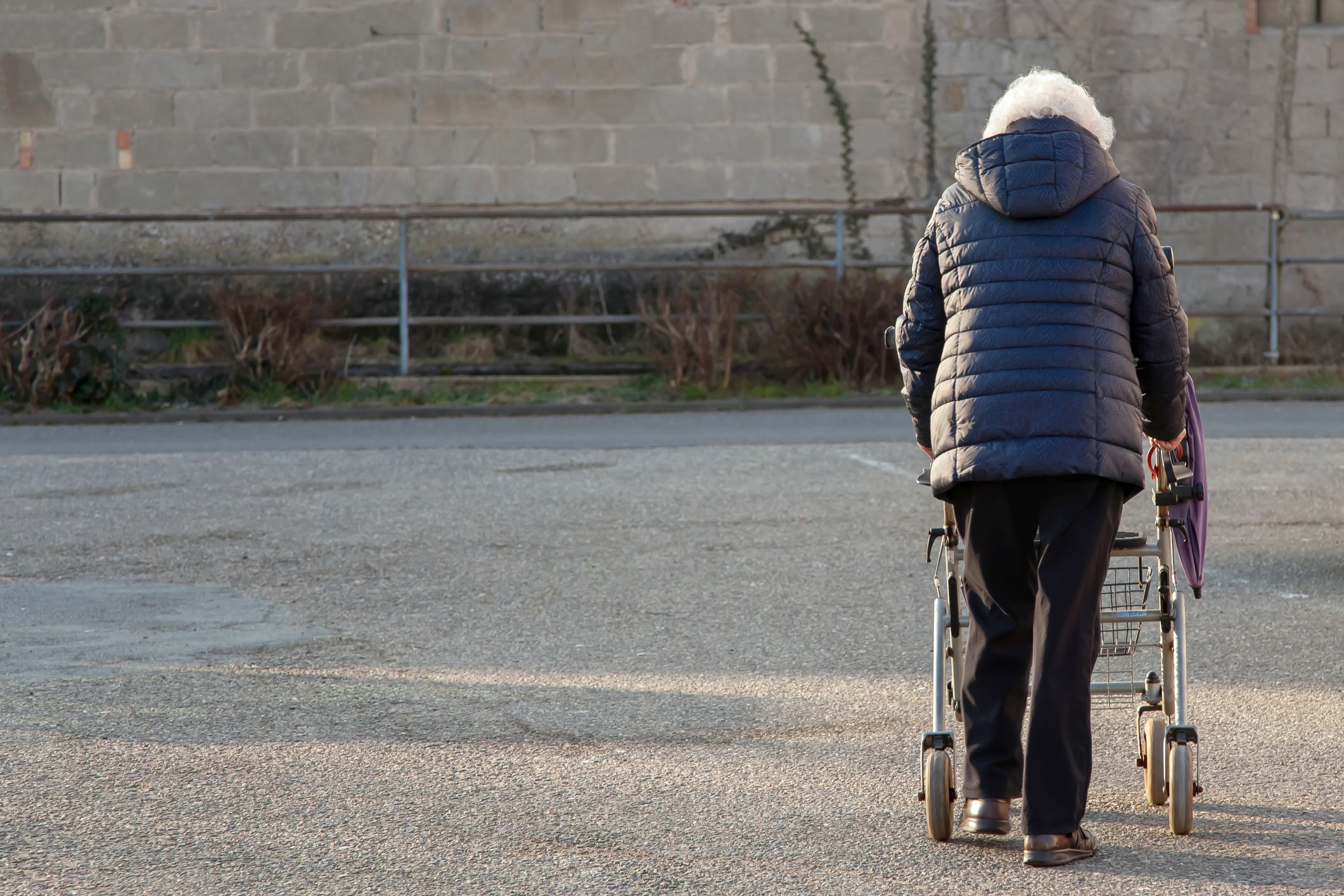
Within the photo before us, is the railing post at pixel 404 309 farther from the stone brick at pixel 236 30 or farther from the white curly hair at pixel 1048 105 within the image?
the white curly hair at pixel 1048 105

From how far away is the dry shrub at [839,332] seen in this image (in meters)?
14.1

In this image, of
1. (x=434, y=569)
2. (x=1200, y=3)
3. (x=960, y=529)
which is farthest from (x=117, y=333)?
(x=960, y=529)

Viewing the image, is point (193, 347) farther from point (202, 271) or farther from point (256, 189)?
point (256, 189)

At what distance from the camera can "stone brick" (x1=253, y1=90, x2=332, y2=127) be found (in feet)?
52.1

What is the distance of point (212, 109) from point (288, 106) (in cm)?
77

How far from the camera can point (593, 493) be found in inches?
360

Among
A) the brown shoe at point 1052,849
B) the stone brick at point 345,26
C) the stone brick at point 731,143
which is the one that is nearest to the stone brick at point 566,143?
the stone brick at point 731,143

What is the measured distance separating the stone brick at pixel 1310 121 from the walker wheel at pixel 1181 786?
537 inches

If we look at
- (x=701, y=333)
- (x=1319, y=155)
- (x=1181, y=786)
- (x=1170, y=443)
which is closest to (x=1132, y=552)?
(x=1170, y=443)

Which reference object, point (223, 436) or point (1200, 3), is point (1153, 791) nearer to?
point (223, 436)

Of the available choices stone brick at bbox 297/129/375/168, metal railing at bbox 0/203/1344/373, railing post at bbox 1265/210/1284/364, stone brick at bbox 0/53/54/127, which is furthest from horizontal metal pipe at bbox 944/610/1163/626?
stone brick at bbox 0/53/54/127

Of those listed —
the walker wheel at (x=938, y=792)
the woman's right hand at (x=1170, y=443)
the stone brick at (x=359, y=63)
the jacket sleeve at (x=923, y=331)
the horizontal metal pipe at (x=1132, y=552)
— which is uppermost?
the stone brick at (x=359, y=63)

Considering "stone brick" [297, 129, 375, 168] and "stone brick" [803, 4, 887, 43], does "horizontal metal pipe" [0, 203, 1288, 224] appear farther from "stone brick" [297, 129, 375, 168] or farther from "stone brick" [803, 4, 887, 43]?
"stone brick" [803, 4, 887, 43]

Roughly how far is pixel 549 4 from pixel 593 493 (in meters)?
8.15
